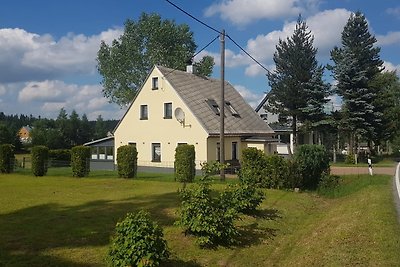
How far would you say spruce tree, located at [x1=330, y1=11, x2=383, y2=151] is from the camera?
120 feet

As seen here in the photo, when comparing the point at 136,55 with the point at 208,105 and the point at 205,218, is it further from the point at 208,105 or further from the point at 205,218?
the point at 205,218

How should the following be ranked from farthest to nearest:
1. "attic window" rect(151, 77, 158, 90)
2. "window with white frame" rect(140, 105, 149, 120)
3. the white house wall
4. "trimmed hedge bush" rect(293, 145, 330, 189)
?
"window with white frame" rect(140, 105, 149, 120)
"attic window" rect(151, 77, 158, 90)
the white house wall
"trimmed hedge bush" rect(293, 145, 330, 189)

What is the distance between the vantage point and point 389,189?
53.4 ft

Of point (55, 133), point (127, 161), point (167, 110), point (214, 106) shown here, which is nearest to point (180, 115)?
point (167, 110)

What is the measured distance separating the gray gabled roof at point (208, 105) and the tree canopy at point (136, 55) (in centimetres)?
1370

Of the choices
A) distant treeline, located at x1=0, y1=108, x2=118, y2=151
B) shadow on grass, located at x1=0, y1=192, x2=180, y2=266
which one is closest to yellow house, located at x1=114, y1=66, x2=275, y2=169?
shadow on grass, located at x1=0, y1=192, x2=180, y2=266

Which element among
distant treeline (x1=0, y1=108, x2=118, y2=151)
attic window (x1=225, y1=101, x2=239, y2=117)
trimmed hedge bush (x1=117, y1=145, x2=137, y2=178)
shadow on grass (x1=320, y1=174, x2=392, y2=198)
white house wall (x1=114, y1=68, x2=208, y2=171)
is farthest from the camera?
distant treeline (x1=0, y1=108, x2=118, y2=151)

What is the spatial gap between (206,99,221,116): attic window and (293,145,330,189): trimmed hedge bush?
42.5 ft

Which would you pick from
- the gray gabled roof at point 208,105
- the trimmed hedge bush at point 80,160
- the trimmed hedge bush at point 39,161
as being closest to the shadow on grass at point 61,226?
the trimmed hedge bush at point 80,160

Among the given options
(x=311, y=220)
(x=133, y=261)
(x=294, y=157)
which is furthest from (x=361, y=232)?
(x=294, y=157)

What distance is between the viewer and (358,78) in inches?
1446

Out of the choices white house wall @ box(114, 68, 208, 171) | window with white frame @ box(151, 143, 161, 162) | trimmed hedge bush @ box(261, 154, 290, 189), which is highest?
white house wall @ box(114, 68, 208, 171)

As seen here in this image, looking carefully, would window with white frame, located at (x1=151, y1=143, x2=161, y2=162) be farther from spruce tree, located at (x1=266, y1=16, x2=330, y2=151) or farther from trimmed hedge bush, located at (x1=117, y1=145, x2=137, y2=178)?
spruce tree, located at (x1=266, y1=16, x2=330, y2=151)

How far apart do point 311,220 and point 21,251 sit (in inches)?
354
